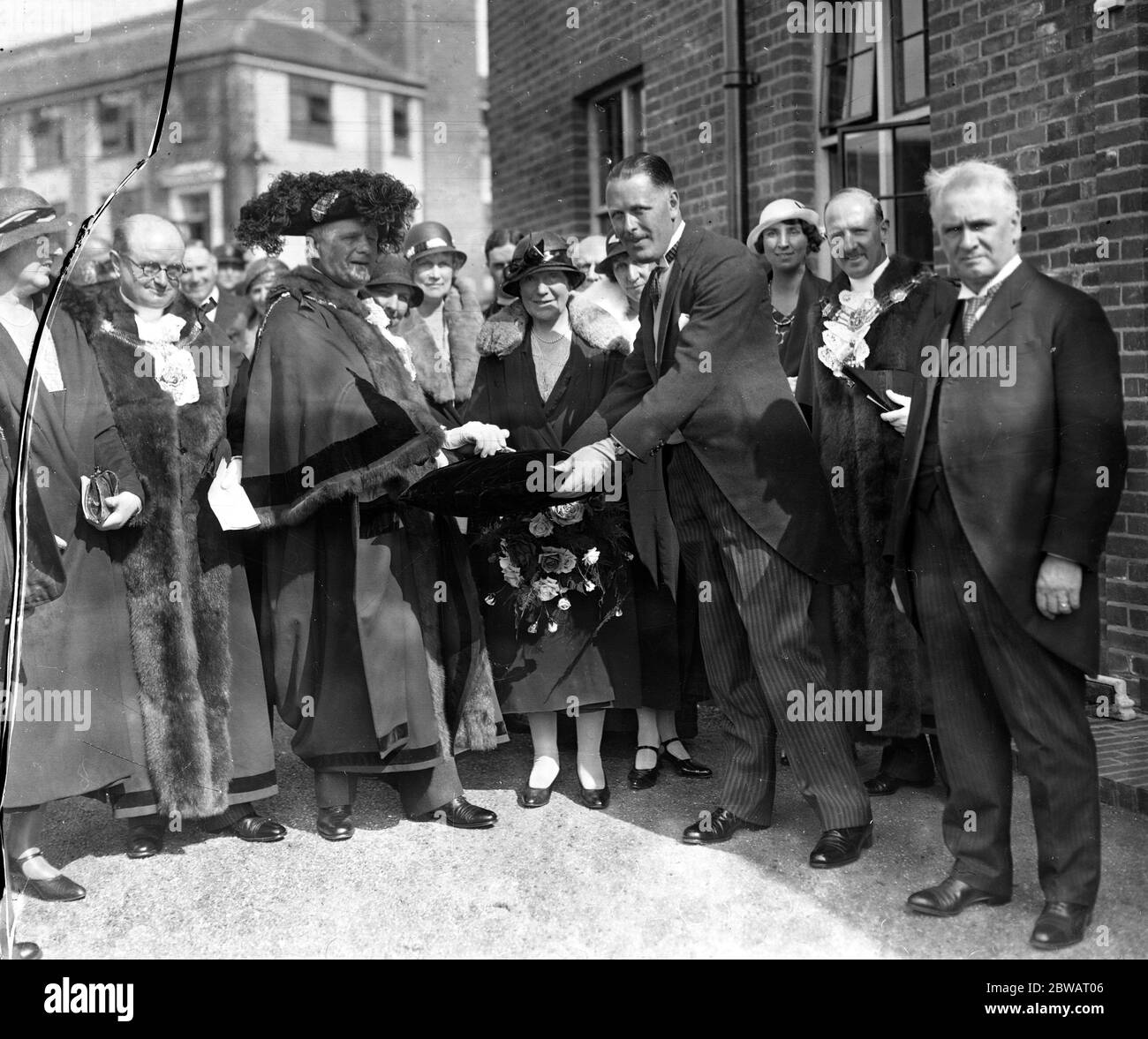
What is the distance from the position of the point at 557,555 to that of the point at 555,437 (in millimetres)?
518

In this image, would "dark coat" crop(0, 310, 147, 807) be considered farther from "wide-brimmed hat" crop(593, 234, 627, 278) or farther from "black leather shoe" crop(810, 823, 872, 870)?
"wide-brimmed hat" crop(593, 234, 627, 278)

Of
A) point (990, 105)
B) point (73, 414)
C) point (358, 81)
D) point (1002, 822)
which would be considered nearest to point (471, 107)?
point (358, 81)

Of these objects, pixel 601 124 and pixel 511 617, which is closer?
pixel 511 617

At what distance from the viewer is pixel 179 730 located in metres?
4.47

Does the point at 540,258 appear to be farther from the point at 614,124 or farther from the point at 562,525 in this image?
the point at 614,124

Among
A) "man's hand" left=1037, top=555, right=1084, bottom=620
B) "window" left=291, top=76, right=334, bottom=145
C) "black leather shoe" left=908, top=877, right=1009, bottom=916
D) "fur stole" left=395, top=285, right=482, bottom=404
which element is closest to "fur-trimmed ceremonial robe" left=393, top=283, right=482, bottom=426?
"fur stole" left=395, top=285, right=482, bottom=404

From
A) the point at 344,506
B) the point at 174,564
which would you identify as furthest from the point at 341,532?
the point at 174,564

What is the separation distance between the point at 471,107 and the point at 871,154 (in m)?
2.72

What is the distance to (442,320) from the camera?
5930 mm

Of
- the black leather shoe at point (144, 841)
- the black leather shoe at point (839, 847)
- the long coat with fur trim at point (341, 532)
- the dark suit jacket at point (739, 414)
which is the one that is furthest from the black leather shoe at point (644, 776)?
the black leather shoe at point (144, 841)

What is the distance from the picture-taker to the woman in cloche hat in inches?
156

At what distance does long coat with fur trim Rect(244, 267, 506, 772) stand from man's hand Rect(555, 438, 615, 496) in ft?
2.13

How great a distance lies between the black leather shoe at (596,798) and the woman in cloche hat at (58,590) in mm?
1687
